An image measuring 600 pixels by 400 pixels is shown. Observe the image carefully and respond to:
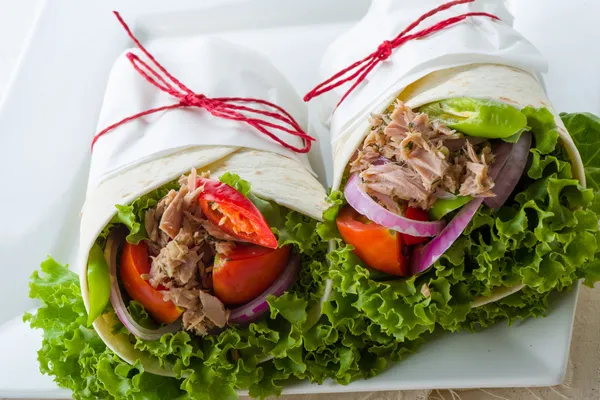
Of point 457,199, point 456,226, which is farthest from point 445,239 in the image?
point 457,199

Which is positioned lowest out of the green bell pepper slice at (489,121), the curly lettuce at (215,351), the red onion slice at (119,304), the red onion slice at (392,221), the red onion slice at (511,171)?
the curly lettuce at (215,351)

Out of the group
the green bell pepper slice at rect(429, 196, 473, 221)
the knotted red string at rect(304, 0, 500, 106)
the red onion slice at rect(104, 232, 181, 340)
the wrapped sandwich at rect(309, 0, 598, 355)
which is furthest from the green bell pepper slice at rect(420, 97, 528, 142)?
the red onion slice at rect(104, 232, 181, 340)

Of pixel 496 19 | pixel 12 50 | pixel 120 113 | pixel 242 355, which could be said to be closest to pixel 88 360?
pixel 242 355

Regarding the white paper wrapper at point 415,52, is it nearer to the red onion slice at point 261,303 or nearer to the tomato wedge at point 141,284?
the red onion slice at point 261,303

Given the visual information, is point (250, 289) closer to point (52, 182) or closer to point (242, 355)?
point (242, 355)

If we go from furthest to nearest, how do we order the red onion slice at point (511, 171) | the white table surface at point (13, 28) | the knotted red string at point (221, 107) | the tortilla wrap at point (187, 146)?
the white table surface at point (13, 28), the knotted red string at point (221, 107), the tortilla wrap at point (187, 146), the red onion slice at point (511, 171)

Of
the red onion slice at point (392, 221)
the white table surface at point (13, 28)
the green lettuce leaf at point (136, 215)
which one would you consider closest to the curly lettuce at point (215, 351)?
the green lettuce leaf at point (136, 215)
